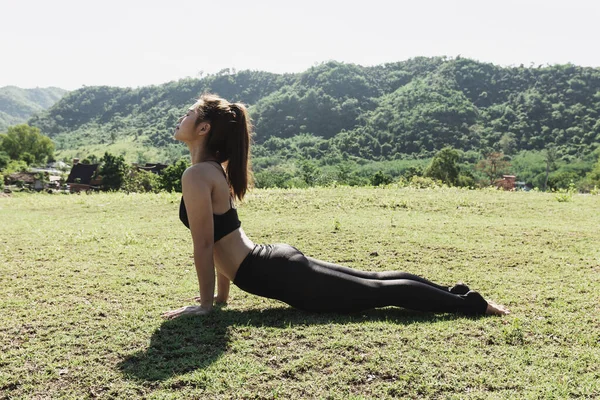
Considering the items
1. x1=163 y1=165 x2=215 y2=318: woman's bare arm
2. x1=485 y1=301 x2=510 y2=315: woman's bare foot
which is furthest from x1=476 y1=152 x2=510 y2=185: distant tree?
x1=163 y1=165 x2=215 y2=318: woman's bare arm

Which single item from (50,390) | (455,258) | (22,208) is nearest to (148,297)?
(50,390)

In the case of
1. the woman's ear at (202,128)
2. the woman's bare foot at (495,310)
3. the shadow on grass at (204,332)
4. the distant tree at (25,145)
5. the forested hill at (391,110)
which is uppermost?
the forested hill at (391,110)

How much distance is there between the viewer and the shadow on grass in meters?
3.20

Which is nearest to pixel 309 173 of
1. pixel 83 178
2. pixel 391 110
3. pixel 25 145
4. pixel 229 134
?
pixel 83 178

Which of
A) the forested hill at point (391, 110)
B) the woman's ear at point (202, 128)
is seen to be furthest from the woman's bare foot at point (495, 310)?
the forested hill at point (391, 110)

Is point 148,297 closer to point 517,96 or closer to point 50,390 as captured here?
point 50,390

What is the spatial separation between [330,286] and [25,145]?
335ft

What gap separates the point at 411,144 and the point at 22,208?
94.2 meters

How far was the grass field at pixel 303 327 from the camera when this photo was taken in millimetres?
2980

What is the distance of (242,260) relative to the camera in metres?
3.97

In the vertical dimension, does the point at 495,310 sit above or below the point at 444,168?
below

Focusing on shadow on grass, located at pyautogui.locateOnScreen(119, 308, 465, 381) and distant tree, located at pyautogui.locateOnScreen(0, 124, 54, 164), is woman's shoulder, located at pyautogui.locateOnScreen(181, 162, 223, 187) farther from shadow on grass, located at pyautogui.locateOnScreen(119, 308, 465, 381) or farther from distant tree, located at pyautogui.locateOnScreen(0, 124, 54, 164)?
distant tree, located at pyautogui.locateOnScreen(0, 124, 54, 164)

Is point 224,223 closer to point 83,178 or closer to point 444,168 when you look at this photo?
point 444,168

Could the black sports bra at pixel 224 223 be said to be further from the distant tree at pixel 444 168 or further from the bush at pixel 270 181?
the distant tree at pixel 444 168
